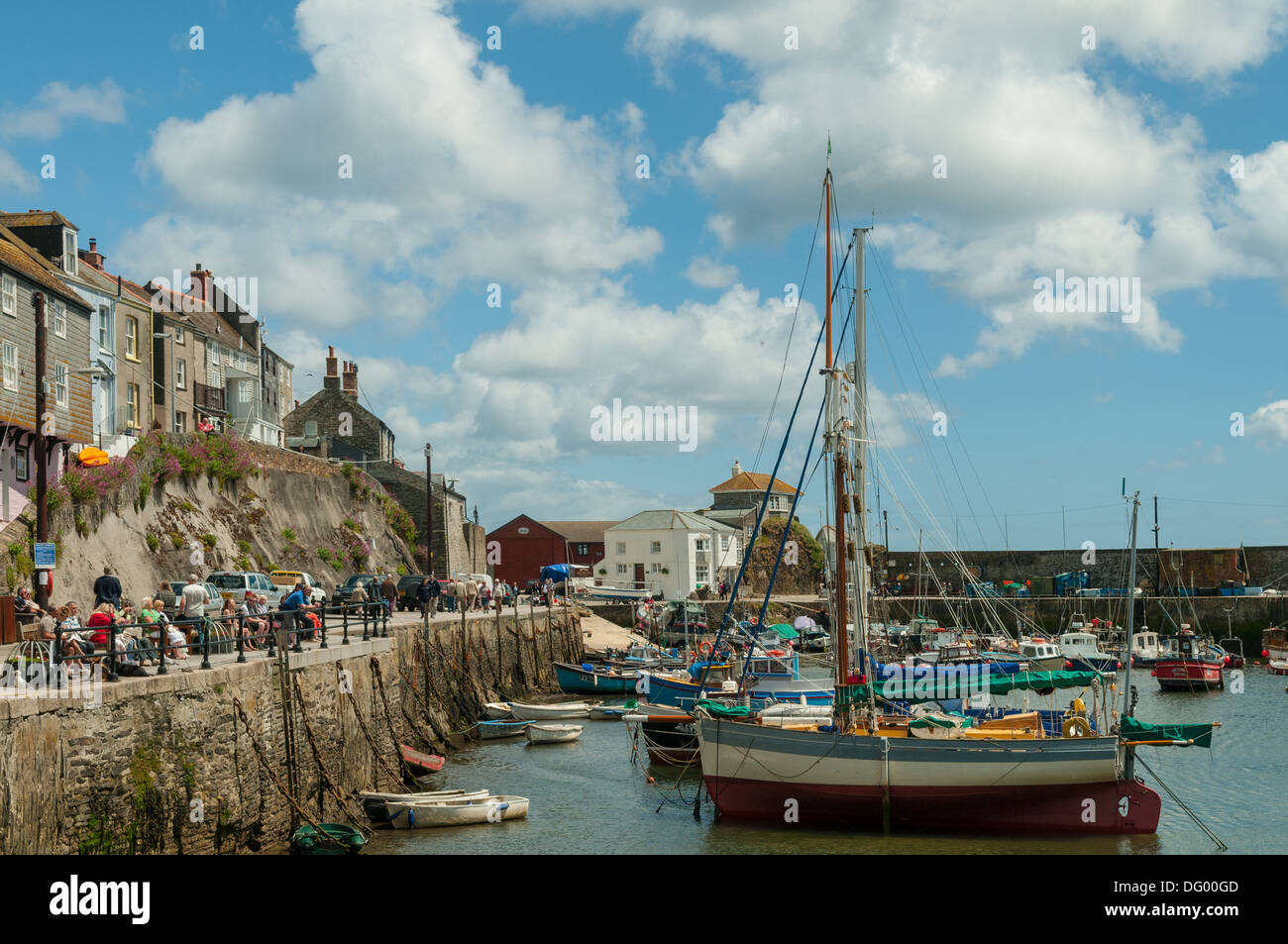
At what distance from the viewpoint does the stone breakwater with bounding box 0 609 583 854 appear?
1298 cm

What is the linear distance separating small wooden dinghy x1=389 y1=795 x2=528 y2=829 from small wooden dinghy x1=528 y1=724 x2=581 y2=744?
9.80 meters

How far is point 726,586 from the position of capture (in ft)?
265

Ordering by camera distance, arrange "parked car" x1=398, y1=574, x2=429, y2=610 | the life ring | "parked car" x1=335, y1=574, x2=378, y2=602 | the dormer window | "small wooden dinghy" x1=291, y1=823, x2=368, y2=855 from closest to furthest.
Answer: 1. "small wooden dinghy" x1=291, y1=823, x2=368, y2=855
2. the life ring
3. the dormer window
4. "parked car" x1=335, y1=574, x2=378, y2=602
5. "parked car" x1=398, y1=574, x2=429, y2=610

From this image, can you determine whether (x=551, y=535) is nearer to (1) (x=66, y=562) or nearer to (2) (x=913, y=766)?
(1) (x=66, y=562)

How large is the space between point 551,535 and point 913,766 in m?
67.7

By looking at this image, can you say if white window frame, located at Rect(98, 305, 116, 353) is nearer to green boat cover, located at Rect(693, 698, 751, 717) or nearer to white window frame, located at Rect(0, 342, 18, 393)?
white window frame, located at Rect(0, 342, 18, 393)

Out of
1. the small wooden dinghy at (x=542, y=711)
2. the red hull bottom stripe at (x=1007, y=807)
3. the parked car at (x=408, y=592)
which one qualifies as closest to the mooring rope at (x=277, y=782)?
the red hull bottom stripe at (x=1007, y=807)

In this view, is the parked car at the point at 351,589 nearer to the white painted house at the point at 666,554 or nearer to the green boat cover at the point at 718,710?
the green boat cover at the point at 718,710

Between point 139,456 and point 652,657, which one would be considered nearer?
point 139,456

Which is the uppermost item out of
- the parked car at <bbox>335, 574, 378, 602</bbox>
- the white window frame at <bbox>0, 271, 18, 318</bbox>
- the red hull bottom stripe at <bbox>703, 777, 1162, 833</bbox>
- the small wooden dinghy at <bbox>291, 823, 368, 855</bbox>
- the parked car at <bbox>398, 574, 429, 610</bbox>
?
the white window frame at <bbox>0, 271, 18, 318</bbox>

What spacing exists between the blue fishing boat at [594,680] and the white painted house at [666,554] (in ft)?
111

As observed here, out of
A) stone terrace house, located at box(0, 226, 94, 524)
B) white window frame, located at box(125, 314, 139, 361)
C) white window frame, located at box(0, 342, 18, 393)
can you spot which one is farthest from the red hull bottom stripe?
white window frame, located at box(125, 314, 139, 361)

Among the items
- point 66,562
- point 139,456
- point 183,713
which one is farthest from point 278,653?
point 139,456
